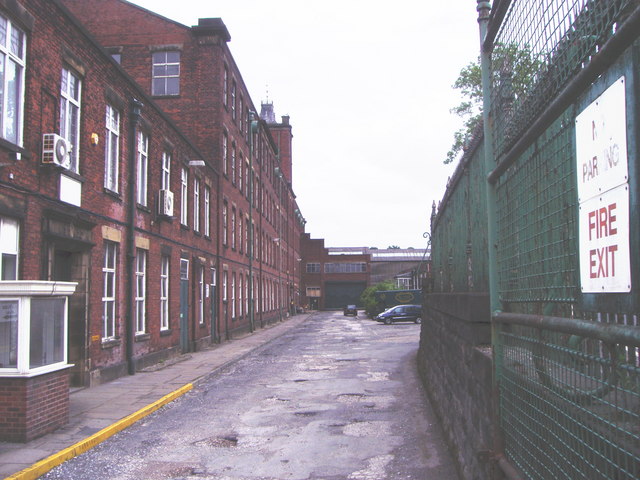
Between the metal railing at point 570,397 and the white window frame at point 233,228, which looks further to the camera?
the white window frame at point 233,228

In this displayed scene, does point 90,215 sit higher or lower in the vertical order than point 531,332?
higher

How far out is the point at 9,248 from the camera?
31.8 feet

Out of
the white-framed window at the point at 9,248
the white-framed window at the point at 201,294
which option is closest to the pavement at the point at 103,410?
the white-framed window at the point at 9,248

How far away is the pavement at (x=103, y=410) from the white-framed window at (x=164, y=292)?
4.23ft

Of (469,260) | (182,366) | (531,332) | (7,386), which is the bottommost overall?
(182,366)

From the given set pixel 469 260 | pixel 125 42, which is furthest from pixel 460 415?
pixel 125 42

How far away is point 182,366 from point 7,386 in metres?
9.07

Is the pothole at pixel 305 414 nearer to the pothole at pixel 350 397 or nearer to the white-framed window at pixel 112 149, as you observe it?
the pothole at pixel 350 397

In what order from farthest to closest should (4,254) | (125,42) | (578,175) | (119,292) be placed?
(125,42)
(119,292)
(4,254)
(578,175)

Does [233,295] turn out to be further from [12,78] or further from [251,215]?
[12,78]

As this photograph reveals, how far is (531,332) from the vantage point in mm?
3395

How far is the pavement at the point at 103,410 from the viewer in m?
6.75

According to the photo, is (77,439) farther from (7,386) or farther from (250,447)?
(250,447)

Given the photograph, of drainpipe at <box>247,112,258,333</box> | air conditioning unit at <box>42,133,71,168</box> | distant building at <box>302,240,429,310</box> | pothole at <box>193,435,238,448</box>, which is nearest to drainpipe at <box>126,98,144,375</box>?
air conditioning unit at <box>42,133,71,168</box>
